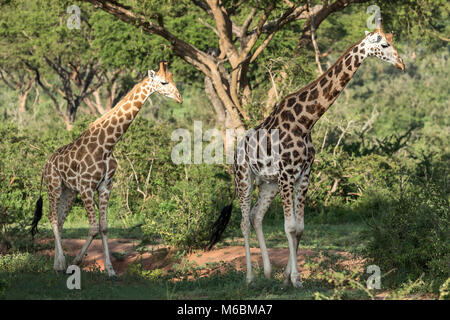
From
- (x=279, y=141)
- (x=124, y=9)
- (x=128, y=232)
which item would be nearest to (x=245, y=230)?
(x=279, y=141)

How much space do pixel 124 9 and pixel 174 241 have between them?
6.58 meters

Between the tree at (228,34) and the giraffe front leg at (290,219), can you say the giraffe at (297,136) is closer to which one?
the giraffe front leg at (290,219)

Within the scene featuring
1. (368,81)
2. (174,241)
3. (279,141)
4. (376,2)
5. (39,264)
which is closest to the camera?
(279,141)

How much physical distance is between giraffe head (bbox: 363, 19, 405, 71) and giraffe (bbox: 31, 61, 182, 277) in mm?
2533

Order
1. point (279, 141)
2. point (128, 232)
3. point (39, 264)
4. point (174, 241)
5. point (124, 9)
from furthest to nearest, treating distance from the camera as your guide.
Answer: point (124, 9) < point (128, 232) < point (174, 241) < point (39, 264) < point (279, 141)

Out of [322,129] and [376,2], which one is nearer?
[322,129]

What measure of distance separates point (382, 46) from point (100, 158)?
3795 mm

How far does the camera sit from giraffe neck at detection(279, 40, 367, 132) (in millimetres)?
7324

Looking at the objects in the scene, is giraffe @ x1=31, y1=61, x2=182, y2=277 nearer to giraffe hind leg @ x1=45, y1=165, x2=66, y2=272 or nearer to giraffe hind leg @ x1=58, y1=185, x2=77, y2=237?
giraffe hind leg @ x1=45, y1=165, x2=66, y2=272

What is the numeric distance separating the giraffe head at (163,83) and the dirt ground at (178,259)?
242cm

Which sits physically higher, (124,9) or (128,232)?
(124,9)

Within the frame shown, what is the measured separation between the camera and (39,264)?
901 cm

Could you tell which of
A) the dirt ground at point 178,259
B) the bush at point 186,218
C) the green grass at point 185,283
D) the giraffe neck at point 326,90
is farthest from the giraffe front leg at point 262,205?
the bush at point 186,218
